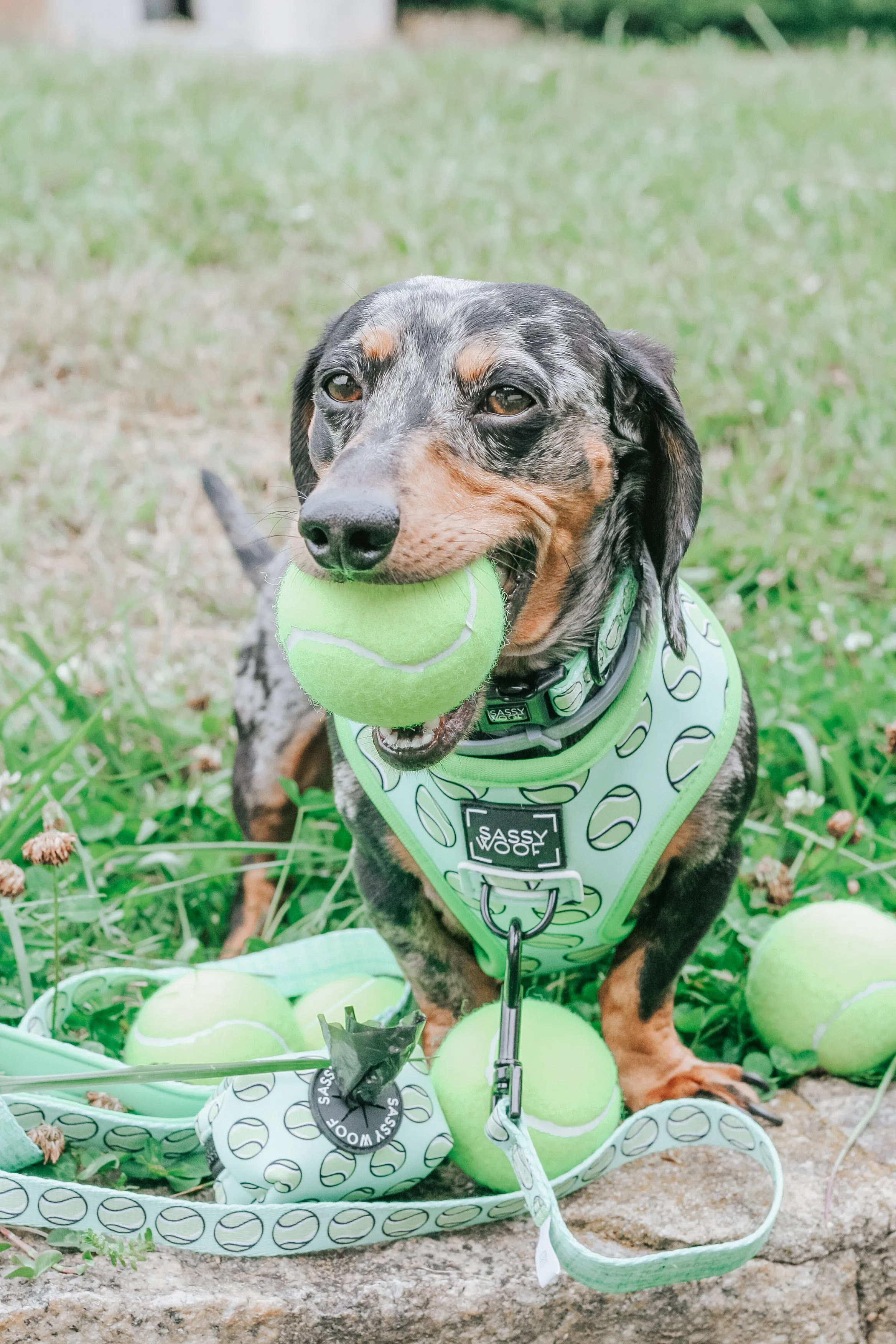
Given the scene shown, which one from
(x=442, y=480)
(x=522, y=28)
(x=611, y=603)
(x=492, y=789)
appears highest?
(x=442, y=480)

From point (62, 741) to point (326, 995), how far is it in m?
1.03

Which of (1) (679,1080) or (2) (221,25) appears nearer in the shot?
(1) (679,1080)

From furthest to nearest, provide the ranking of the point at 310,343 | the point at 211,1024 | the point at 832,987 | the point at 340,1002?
the point at 310,343
the point at 340,1002
the point at 832,987
the point at 211,1024

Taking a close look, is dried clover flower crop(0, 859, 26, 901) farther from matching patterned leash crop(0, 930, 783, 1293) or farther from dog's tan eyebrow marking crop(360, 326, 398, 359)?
dog's tan eyebrow marking crop(360, 326, 398, 359)

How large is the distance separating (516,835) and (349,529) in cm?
67

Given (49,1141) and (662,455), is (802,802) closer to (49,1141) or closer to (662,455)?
(662,455)

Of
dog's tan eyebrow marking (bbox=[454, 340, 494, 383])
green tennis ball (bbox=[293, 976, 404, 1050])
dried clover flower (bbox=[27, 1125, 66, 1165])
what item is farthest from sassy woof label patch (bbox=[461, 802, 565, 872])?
dried clover flower (bbox=[27, 1125, 66, 1165])

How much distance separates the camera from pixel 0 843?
264 centimetres

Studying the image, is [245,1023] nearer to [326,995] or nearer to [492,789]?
[326,995]

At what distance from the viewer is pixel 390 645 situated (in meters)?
1.64

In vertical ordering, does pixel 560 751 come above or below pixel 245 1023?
above

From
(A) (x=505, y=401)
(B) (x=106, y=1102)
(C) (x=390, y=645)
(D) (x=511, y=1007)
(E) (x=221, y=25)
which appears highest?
(A) (x=505, y=401)

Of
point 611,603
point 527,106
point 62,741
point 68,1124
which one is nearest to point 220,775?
point 62,741

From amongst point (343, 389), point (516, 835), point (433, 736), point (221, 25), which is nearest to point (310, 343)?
point (343, 389)
